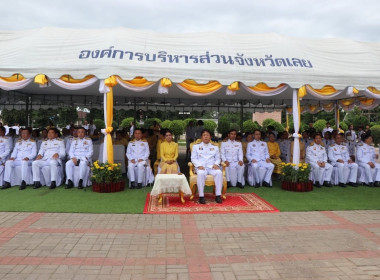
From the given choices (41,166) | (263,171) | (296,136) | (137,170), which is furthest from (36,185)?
(296,136)

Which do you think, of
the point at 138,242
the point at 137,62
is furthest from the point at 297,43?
the point at 138,242

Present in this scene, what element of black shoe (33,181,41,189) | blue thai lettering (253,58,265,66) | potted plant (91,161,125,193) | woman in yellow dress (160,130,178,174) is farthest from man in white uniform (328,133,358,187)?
black shoe (33,181,41,189)

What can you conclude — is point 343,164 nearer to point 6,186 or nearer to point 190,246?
point 190,246

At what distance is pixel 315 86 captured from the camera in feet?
22.8

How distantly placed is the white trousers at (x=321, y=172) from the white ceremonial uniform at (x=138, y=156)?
4.05 meters

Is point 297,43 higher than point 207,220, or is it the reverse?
point 297,43

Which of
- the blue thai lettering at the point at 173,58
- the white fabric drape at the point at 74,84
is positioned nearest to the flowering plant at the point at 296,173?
the blue thai lettering at the point at 173,58

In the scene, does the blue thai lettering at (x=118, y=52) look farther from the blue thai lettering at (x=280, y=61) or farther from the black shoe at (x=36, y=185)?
the blue thai lettering at (x=280, y=61)

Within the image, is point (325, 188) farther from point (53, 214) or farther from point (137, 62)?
point (53, 214)

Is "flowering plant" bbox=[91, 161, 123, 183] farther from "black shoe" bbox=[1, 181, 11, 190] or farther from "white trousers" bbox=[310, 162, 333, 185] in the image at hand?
"white trousers" bbox=[310, 162, 333, 185]

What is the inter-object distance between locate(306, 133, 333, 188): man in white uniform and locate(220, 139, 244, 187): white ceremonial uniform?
177 cm

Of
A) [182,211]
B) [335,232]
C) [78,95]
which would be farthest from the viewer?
[78,95]

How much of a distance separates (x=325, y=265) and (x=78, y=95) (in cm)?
1127

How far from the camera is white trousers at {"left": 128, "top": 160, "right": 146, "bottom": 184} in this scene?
701 cm
